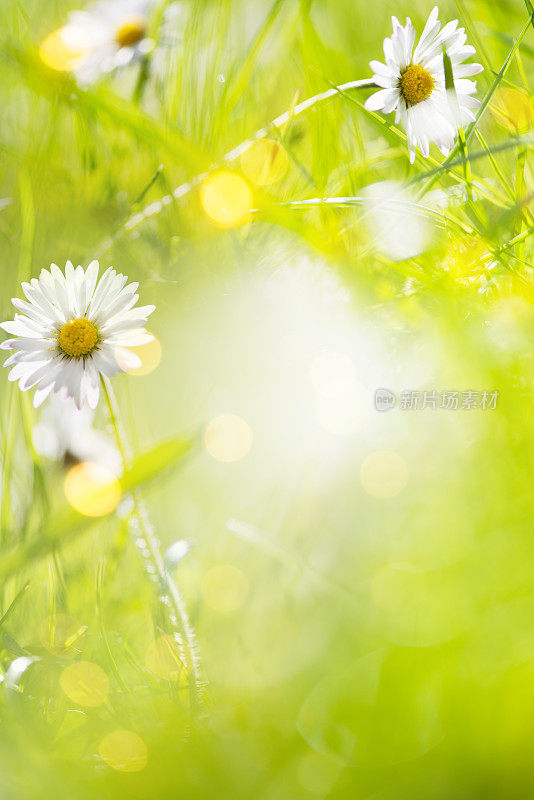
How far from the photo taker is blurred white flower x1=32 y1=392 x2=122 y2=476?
282 mm

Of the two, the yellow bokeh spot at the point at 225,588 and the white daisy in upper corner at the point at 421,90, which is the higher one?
the white daisy in upper corner at the point at 421,90

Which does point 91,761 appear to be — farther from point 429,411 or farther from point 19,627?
point 429,411

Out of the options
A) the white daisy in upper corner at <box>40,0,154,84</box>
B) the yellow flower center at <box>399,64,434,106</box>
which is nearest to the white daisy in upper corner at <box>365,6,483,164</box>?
the yellow flower center at <box>399,64,434,106</box>

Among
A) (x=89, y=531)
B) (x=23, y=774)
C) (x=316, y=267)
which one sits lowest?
(x=23, y=774)

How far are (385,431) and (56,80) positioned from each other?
25cm

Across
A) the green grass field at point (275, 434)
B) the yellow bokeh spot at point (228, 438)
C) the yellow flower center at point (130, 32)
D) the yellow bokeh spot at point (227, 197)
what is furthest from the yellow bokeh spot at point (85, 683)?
the yellow flower center at point (130, 32)

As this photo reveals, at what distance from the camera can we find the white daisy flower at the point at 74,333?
0.81ft

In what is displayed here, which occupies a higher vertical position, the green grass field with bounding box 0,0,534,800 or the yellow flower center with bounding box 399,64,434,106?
the yellow flower center with bounding box 399,64,434,106

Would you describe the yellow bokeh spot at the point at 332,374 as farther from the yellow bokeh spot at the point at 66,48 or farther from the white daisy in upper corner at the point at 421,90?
the yellow bokeh spot at the point at 66,48

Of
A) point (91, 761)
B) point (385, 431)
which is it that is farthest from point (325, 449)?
point (91, 761)

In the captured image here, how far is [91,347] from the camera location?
25 centimetres

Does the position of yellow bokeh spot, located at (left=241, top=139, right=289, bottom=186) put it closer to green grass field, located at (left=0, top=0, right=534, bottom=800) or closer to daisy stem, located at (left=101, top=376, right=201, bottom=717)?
green grass field, located at (left=0, top=0, right=534, bottom=800)

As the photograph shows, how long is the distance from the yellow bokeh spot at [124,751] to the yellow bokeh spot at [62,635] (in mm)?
43

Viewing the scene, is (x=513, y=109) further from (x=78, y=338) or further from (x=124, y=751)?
(x=124, y=751)
